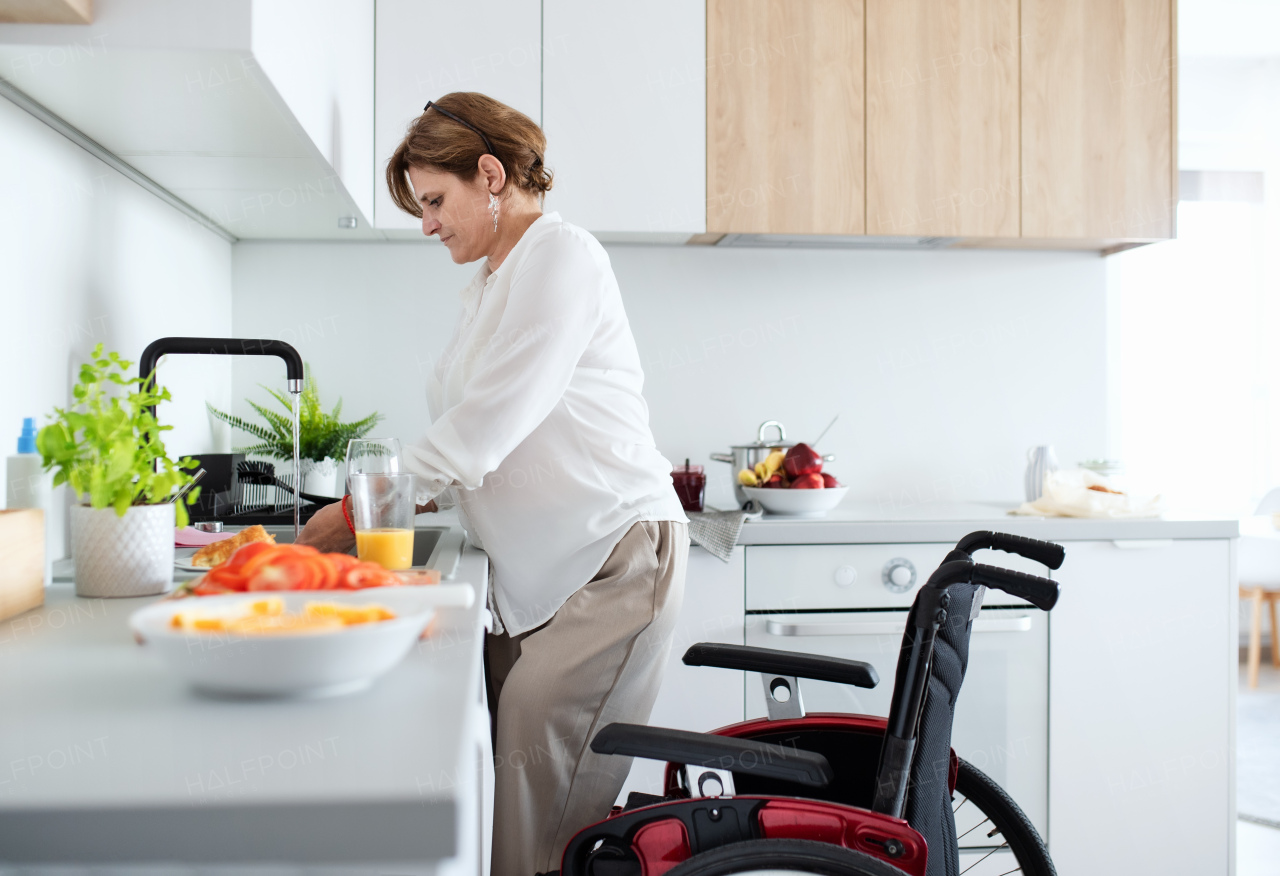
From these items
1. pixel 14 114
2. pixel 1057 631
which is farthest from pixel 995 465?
pixel 14 114

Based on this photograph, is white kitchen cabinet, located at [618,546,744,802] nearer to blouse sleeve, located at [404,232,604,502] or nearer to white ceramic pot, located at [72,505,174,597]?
blouse sleeve, located at [404,232,604,502]

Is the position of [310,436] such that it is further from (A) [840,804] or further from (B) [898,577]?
(A) [840,804]

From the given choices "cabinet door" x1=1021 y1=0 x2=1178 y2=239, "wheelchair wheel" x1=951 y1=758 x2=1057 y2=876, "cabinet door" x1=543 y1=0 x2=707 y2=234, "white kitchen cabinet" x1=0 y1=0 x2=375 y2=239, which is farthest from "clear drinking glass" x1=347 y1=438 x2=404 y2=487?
"cabinet door" x1=1021 y1=0 x2=1178 y2=239

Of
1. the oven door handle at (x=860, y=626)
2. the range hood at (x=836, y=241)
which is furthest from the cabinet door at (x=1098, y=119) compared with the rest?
the oven door handle at (x=860, y=626)

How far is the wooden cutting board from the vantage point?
0.85m

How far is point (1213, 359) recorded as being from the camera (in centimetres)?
365

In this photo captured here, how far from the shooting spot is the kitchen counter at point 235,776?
0.45m

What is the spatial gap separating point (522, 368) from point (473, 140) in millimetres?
423

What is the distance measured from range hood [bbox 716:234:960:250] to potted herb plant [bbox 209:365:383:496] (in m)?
1.02

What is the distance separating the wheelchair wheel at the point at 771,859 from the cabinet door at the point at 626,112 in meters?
1.53

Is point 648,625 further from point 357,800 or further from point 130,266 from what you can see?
point 130,266

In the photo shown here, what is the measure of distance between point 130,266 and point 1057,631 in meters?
1.94

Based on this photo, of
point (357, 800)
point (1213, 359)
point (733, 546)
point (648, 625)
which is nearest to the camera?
point (357, 800)

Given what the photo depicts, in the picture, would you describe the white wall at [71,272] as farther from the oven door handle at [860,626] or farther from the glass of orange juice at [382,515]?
the oven door handle at [860,626]
